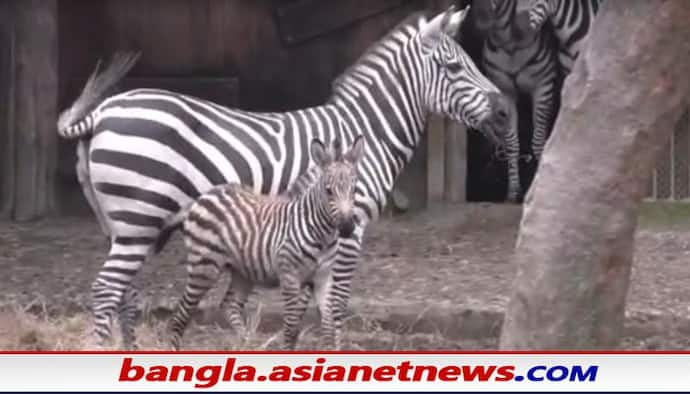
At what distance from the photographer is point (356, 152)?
6750mm

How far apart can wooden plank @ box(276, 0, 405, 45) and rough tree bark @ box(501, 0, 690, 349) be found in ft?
17.1

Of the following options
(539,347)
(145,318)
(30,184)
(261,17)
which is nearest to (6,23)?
(30,184)

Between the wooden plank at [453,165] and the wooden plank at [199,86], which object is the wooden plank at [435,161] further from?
the wooden plank at [199,86]

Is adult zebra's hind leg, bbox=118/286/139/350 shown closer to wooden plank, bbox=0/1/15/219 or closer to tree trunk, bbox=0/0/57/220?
tree trunk, bbox=0/0/57/220

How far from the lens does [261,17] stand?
1074 centimetres

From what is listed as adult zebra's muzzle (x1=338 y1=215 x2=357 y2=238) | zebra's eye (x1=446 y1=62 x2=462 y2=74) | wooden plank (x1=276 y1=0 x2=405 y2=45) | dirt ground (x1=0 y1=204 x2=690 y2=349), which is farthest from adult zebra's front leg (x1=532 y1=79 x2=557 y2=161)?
adult zebra's muzzle (x1=338 y1=215 x2=357 y2=238)

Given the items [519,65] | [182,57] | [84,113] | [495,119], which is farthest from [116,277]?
[519,65]

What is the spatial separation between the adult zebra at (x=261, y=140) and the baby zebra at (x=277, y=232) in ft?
0.64

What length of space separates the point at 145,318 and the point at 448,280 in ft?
6.65

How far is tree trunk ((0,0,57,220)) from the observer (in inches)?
417

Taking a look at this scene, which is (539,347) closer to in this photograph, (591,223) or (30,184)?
(591,223)

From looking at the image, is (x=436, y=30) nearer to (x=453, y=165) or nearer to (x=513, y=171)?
(x=453, y=165)

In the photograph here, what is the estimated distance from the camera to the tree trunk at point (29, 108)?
10.6 metres

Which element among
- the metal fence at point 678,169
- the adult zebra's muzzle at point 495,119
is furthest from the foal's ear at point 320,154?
the metal fence at point 678,169
